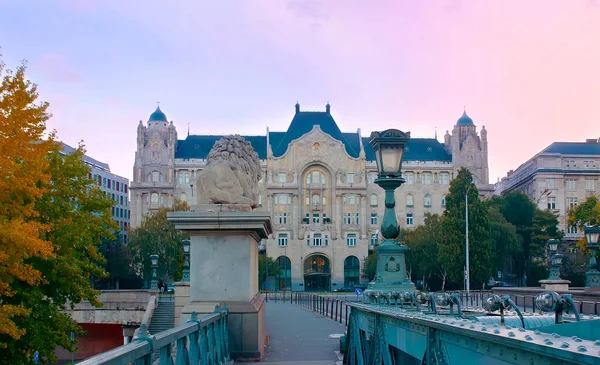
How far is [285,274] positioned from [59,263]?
77256 millimetres

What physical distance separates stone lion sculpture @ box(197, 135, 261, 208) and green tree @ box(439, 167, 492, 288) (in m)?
56.7

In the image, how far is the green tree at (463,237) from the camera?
65.9 m

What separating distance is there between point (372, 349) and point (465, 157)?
3910 inches

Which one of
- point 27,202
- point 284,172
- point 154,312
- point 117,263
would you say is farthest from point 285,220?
point 27,202

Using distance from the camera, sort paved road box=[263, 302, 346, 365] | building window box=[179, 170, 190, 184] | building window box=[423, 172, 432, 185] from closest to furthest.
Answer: paved road box=[263, 302, 346, 365]
building window box=[179, 170, 190, 184]
building window box=[423, 172, 432, 185]

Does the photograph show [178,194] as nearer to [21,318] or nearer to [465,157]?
[465,157]

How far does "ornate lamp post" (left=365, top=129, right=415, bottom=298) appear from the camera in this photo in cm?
1117

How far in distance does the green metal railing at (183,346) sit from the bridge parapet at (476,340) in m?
2.16

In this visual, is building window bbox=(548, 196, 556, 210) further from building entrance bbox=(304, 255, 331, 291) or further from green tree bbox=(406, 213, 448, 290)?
building entrance bbox=(304, 255, 331, 291)

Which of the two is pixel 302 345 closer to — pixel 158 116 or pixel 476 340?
pixel 476 340

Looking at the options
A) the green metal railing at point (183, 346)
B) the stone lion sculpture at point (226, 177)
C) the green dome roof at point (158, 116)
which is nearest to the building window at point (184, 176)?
the green dome roof at point (158, 116)

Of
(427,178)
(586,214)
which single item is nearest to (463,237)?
(586,214)

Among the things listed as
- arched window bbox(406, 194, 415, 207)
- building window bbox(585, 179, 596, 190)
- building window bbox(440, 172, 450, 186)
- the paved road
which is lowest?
the paved road

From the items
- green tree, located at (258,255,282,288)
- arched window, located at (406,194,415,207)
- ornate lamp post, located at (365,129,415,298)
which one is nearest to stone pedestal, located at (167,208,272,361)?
ornate lamp post, located at (365,129,415,298)
